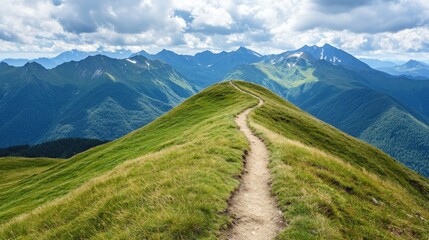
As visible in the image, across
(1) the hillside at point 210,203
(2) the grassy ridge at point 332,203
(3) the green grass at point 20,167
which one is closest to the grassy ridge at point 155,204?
(1) the hillside at point 210,203

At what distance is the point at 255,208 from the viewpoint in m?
15.3

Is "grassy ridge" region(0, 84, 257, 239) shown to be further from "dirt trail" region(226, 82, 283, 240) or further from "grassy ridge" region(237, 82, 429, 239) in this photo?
"grassy ridge" region(237, 82, 429, 239)

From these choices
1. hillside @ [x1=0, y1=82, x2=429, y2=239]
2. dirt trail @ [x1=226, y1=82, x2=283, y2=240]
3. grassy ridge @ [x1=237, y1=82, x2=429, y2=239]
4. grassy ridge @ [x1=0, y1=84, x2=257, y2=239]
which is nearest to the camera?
grassy ridge @ [x1=0, y1=84, x2=257, y2=239]

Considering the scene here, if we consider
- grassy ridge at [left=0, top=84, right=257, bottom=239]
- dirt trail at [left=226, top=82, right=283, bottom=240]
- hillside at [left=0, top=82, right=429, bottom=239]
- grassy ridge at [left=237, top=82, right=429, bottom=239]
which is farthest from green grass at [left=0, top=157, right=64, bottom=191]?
grassy ridge at [left=237, top=82, right=429, bottom=239]

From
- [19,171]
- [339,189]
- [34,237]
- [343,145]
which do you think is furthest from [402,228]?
[19,171]

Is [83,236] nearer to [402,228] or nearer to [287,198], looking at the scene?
[287,198]

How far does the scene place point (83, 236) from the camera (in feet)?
45.2

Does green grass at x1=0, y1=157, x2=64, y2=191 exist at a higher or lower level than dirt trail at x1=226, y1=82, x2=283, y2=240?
lower

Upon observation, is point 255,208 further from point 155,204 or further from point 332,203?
point 155,204

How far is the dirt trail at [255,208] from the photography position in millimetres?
12867

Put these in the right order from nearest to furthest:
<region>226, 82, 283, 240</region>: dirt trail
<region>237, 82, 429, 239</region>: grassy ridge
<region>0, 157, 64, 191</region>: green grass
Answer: <region>226, 82, 283, 240</region>: dirt trail → <region>237, 82, 429, 239</region>: grassy ridge → <region>0, 157, 64, 191</region>: green grass

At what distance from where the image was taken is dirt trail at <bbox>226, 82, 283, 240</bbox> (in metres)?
12.9

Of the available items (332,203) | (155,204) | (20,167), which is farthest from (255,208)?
(20,167)

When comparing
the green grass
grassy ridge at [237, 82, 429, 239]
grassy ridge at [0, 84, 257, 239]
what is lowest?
the green grass
